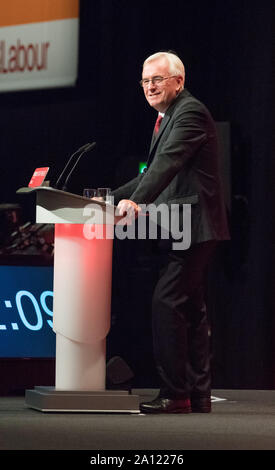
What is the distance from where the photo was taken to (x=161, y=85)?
4.16 metres

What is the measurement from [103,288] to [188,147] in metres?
0.67

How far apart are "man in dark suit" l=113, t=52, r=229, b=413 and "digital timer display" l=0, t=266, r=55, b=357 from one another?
1216mm

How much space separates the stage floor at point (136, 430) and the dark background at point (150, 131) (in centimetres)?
178

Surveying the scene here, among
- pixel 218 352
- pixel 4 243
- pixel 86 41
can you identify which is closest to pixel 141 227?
pixel 4 243

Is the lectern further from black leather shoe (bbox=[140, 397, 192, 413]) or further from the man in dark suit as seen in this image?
the man in dark suit

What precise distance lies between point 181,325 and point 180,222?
424 millimetres

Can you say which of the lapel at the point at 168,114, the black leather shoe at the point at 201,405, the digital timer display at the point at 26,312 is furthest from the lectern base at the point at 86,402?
the digital timer display at the point at 26,312

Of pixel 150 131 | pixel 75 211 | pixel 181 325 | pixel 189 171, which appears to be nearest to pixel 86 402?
pixel 181 325

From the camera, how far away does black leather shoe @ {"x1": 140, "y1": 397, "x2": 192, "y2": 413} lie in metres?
4.11

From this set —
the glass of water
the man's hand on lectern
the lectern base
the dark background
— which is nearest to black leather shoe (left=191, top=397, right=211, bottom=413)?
the lectern base

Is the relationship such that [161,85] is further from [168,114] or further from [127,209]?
[127,209]

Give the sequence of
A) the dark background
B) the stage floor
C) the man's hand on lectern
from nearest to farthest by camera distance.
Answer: the stage floor, the man's hand on lectern, the dark background

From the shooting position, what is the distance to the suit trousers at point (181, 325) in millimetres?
4078
